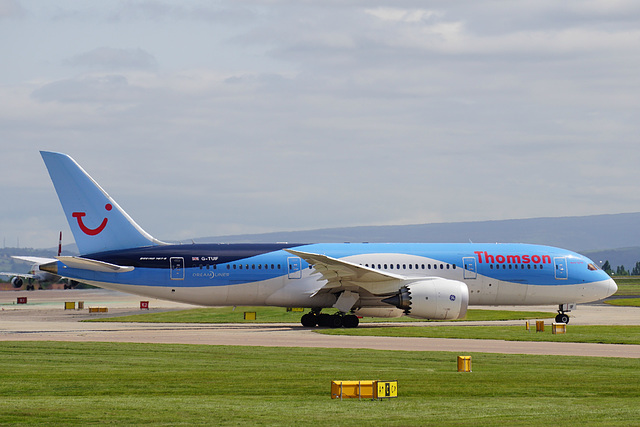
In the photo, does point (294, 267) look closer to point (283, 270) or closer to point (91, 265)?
point (283, 270)

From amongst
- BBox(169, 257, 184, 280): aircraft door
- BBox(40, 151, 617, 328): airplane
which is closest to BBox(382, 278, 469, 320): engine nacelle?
BBox(40, 151, 617, 328): airplane

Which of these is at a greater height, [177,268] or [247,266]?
[247,266]

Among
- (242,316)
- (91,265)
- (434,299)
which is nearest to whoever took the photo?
(434,299)

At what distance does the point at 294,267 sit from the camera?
41.6 metres

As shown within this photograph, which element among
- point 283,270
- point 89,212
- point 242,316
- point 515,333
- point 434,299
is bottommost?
point 515,333

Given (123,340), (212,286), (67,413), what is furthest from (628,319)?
(67,413)

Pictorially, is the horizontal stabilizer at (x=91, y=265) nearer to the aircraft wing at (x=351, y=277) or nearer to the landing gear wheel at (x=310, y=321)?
the aircraft wing at (x=351, y=277)

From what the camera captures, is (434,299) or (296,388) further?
(434,299)

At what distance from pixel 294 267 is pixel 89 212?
32.2ft

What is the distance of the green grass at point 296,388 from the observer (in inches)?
620

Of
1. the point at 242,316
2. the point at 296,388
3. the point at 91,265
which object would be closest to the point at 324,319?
the point at 91,265

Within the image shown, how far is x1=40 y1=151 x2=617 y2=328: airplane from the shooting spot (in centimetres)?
4028

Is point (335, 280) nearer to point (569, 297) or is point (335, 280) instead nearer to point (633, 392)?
point (569, 297)

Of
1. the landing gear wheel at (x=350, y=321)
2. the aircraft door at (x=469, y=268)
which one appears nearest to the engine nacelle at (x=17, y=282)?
the landing gear wheel at (x=350, y=321)
